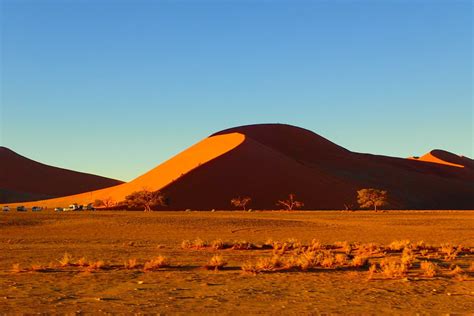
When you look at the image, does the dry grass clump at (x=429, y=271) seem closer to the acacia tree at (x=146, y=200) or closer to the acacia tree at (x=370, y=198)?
the acacia tree at (x=146, y=200)

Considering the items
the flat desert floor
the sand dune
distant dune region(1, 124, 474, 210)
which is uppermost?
the sand dune

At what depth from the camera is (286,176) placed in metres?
88.8

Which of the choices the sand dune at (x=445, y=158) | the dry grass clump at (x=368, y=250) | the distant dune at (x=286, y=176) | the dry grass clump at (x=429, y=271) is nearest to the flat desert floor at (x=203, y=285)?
the dry grass clump at (x=368, y=250)

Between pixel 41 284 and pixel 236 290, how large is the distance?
447cm

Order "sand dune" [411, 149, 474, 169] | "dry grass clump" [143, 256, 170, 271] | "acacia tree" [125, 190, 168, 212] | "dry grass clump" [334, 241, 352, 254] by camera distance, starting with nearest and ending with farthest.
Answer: "dry grass clump" [143, 256, 170, 271]
"dry grass clump" [334, 241, 352, 254]
"acacia tree" [125, 190, 168, 212]
"sand dune" [411, 149, 474, 169]

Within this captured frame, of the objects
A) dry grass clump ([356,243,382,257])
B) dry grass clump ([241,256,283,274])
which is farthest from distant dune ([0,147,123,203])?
dry grass clump ([241,256,283,274])

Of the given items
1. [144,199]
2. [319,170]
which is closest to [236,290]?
[144,199]

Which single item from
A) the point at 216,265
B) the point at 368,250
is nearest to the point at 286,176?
the point at 368,250

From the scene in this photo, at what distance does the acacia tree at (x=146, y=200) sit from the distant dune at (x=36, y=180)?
6004 centimetres

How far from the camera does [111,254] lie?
65.3 feet

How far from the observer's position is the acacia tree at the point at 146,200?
235 ft

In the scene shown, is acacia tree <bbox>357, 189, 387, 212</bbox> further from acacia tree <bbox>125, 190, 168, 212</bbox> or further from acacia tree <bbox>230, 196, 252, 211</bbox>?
acacia tree <bbox>125, 190, 168, 212</bbox>

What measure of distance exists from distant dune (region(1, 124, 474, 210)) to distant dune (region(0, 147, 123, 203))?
28968 millimetres

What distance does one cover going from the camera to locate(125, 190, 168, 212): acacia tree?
71688 mm
